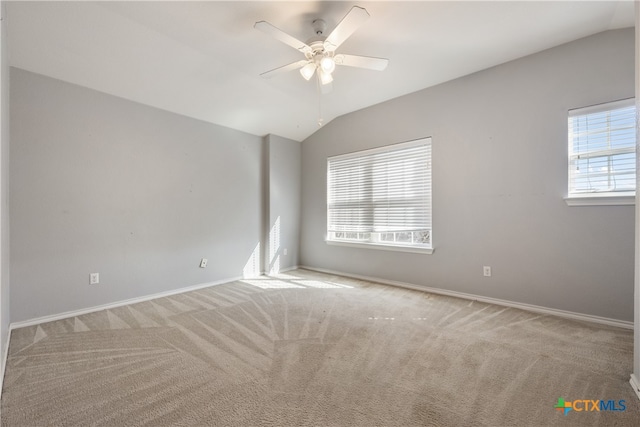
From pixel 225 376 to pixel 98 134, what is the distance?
2951mm

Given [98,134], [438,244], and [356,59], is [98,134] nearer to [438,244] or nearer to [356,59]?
[356,59]

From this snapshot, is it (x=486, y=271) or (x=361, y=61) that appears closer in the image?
(x=361, y=61)

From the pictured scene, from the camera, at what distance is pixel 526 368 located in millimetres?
1800

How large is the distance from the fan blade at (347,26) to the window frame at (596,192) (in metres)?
2.42

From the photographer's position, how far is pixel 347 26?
1898mm

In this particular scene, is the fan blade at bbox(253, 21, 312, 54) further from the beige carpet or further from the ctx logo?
the ctx logo

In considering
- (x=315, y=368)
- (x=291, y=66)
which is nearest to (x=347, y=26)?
(x=291, y=66)

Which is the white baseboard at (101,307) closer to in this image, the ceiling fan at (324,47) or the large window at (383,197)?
the large window at (383,197)

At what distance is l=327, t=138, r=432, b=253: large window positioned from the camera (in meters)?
3.66

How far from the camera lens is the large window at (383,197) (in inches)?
144

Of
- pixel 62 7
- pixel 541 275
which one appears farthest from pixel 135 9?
pixel 541 275

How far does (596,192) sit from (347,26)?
2835mm

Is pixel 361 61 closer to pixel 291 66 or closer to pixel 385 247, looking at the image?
pixel 291 66

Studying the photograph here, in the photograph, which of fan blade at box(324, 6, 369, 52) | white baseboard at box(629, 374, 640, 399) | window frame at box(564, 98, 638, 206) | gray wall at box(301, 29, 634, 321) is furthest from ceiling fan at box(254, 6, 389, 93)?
white baseboard at box(629, 374, 640, 399)
